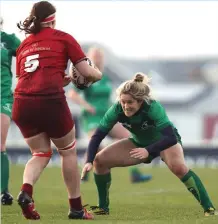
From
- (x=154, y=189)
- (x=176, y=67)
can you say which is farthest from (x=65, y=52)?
(x=176, y=67)

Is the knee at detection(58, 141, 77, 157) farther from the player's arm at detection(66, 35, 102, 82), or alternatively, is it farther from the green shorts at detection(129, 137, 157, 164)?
the green shorts at detection(129, 137, 157, 164)

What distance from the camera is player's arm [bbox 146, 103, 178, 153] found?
29.6 ft

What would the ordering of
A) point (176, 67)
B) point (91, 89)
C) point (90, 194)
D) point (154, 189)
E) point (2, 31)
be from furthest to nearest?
1. point (176, 67)
2. point (91, 89)
3. point (154, 189)
4. point (90, 194)
5. point (2, 31)

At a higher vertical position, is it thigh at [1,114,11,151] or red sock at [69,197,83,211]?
thigh at [1,114,11,151]

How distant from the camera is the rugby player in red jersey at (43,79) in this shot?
27.8 ft

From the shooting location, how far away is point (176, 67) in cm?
8681

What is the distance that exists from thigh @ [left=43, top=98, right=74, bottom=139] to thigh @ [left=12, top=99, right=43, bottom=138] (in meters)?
0.07

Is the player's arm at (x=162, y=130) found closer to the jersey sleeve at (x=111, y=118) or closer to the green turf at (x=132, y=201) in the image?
the jersey sleeve at (x=111, y=118)

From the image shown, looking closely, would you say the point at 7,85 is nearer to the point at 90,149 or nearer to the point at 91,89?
the point at 90,149

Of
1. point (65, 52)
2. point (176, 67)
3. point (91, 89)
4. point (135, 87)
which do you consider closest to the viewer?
point (65, 52)

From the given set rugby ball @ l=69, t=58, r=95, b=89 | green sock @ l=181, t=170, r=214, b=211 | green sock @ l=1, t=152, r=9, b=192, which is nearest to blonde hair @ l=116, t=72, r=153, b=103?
rugby ball @ l=69, t=58, r=95, b=89

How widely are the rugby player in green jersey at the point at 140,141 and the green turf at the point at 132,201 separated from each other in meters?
0.35

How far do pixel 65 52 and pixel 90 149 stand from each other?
1155mm

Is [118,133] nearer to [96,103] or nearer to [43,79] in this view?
[96,103]
